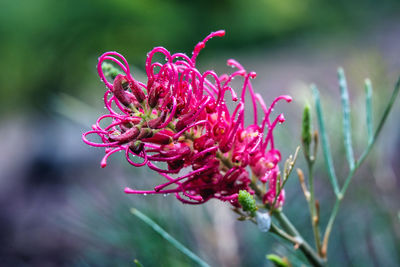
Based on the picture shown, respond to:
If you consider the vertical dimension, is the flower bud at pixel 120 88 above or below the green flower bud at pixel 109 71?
below

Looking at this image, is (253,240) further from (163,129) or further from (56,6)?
(56,6)

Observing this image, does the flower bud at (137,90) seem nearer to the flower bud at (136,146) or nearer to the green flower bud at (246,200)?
the flower bud at (136,146)

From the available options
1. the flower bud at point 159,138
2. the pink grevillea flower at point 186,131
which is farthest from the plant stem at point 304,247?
the flower bud at point 159,138

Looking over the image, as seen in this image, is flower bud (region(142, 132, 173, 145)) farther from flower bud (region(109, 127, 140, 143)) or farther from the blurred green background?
the blurred green background

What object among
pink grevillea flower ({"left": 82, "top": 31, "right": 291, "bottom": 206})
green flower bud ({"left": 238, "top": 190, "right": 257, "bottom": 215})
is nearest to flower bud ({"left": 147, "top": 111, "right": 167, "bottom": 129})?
pink grevillea flower ({"left": 82, "top": 31, "right": 291, "bottom": 206})

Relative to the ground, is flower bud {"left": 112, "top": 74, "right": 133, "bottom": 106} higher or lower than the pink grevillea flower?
higher

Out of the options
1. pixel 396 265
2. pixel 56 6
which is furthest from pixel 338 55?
pixel 396 265
